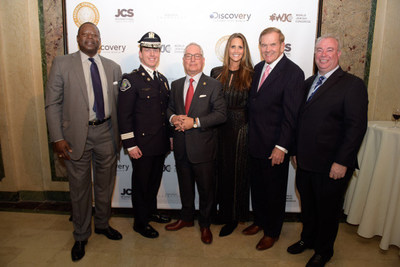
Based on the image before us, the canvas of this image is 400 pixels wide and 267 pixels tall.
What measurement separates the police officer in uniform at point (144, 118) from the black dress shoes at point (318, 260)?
1455mm

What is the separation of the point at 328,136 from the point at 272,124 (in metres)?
0.47

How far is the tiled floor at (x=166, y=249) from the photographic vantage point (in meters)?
2.38

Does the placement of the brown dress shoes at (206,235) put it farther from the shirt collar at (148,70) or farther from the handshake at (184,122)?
the shirt collar at (148,70)

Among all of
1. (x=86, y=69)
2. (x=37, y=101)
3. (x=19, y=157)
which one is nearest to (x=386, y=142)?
(x=86, y=69)

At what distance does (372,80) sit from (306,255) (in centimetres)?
215

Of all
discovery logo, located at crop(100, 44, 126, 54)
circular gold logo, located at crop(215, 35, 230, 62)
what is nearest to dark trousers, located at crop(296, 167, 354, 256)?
circular gold logo, located at crop(215, 35, 230, 62)

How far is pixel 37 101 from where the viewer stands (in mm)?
3379

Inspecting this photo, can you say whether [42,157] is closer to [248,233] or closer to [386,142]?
[248,233]

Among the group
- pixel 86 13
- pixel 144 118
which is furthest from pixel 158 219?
pixel 86 13

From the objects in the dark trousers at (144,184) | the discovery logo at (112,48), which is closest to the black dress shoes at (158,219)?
the dark trousers at (144,184)

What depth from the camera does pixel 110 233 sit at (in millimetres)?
2725

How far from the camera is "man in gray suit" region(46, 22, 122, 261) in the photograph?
2.34 metres

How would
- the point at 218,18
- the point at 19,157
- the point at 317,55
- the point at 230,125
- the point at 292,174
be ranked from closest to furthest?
the point at 317,55, the point at 230,125, the point at 218,18, the point at 292,174, the point at 19,157

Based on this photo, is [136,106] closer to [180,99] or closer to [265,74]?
[180,99]
